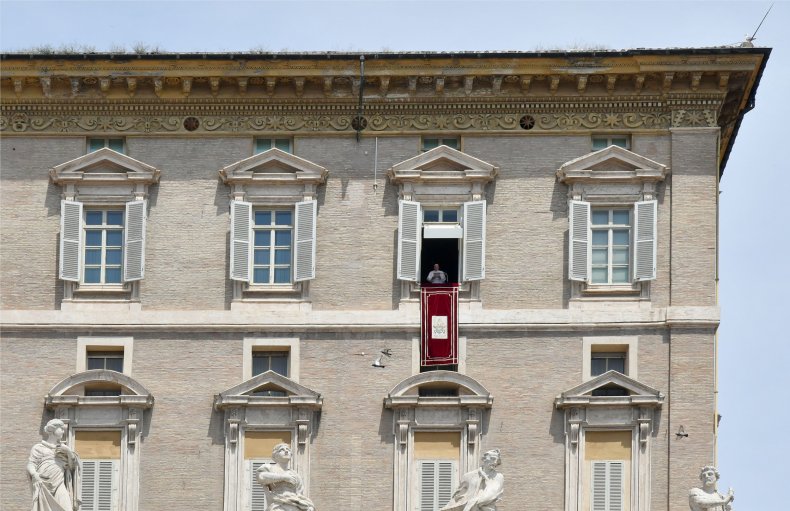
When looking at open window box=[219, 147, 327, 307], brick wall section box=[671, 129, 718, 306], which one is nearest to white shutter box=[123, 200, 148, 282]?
open window box=[219, 147, 327, 307]

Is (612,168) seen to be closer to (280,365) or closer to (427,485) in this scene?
(427,485)

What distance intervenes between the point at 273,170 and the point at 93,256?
4.43 m

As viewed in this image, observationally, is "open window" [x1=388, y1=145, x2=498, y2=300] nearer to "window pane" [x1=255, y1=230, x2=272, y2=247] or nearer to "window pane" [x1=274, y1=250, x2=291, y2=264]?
"window pane" [x1=274, y1=250, x2=291, y2=264]

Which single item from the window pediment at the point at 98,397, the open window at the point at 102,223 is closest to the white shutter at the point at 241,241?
the open window at the point at 102,223

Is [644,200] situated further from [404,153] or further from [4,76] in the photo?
[4,76]

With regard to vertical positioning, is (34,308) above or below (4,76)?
below

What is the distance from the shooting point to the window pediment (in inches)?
2616

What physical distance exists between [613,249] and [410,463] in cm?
660

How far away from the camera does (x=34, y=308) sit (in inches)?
2665

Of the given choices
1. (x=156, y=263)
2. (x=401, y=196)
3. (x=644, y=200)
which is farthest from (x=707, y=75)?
(x=156, y=263)

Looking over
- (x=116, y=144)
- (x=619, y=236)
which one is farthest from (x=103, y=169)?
(x=619, y=236)

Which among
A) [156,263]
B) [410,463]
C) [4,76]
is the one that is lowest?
[410,463]

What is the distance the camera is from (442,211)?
222 ft

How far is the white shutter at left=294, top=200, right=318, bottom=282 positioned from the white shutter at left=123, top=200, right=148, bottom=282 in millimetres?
3406
